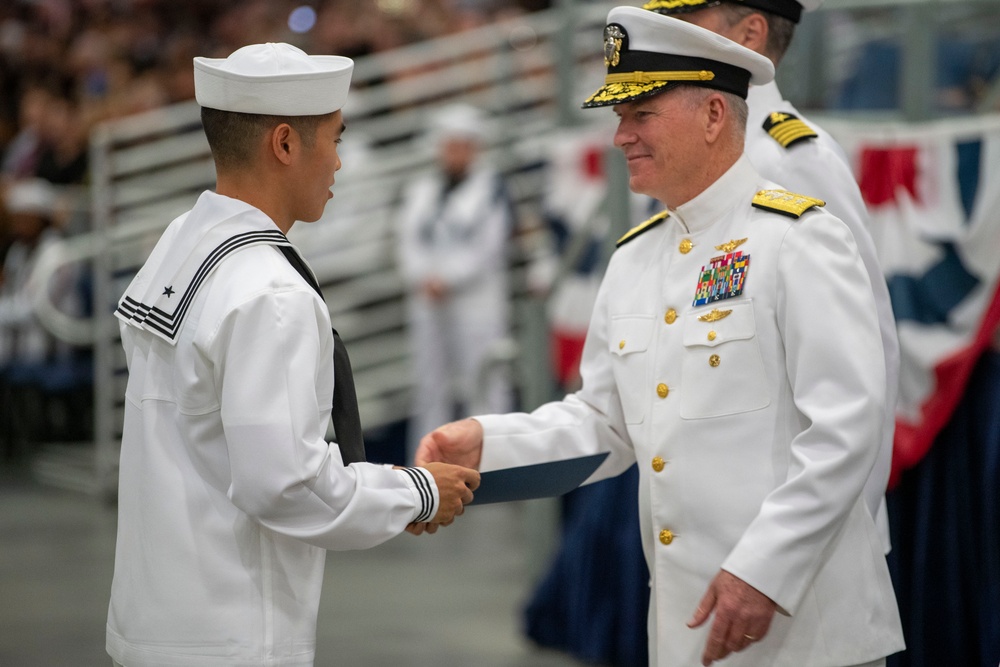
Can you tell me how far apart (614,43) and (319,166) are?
56 centimetres

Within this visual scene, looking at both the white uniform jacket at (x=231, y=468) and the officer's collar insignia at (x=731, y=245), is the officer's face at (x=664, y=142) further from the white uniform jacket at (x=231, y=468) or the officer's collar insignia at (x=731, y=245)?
the white uniform jacket at (x=231, y=468)

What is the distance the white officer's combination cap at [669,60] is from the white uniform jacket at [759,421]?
16 cm

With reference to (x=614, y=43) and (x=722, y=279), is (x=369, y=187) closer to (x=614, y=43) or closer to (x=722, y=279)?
(x=614, y=43)

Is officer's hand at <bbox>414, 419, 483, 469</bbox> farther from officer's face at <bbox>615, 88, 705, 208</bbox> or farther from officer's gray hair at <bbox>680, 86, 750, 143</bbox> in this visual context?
officer's gray hair at <bbox>680, 86, 750, 143</bbox>

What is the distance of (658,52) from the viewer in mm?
2213

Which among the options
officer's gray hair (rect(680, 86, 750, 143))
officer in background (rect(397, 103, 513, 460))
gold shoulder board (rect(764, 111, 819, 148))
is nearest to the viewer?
officer's gray hair (rect(680, 86, 750, 143))

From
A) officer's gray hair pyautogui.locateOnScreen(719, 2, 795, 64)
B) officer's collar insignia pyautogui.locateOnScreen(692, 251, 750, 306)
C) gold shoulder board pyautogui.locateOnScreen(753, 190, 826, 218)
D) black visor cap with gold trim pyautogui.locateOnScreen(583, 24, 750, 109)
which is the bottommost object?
officer's collar insignia pyautogui.locateOnScreen(692, 251, 750, 306)

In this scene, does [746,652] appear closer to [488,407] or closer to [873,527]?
[873,527]

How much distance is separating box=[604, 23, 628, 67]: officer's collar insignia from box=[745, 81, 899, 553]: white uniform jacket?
455mm

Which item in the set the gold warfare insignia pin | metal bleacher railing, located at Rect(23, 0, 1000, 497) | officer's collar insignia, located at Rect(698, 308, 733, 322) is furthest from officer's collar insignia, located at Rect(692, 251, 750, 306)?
metal bleacher railing, located at Rect(23, 0, 1000, 497)

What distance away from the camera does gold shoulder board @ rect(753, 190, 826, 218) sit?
2.12m

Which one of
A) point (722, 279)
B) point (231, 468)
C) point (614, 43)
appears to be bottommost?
point (231, 468)

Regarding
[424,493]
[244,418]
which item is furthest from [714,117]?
[244,418]

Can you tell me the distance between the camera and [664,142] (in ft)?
7.27
